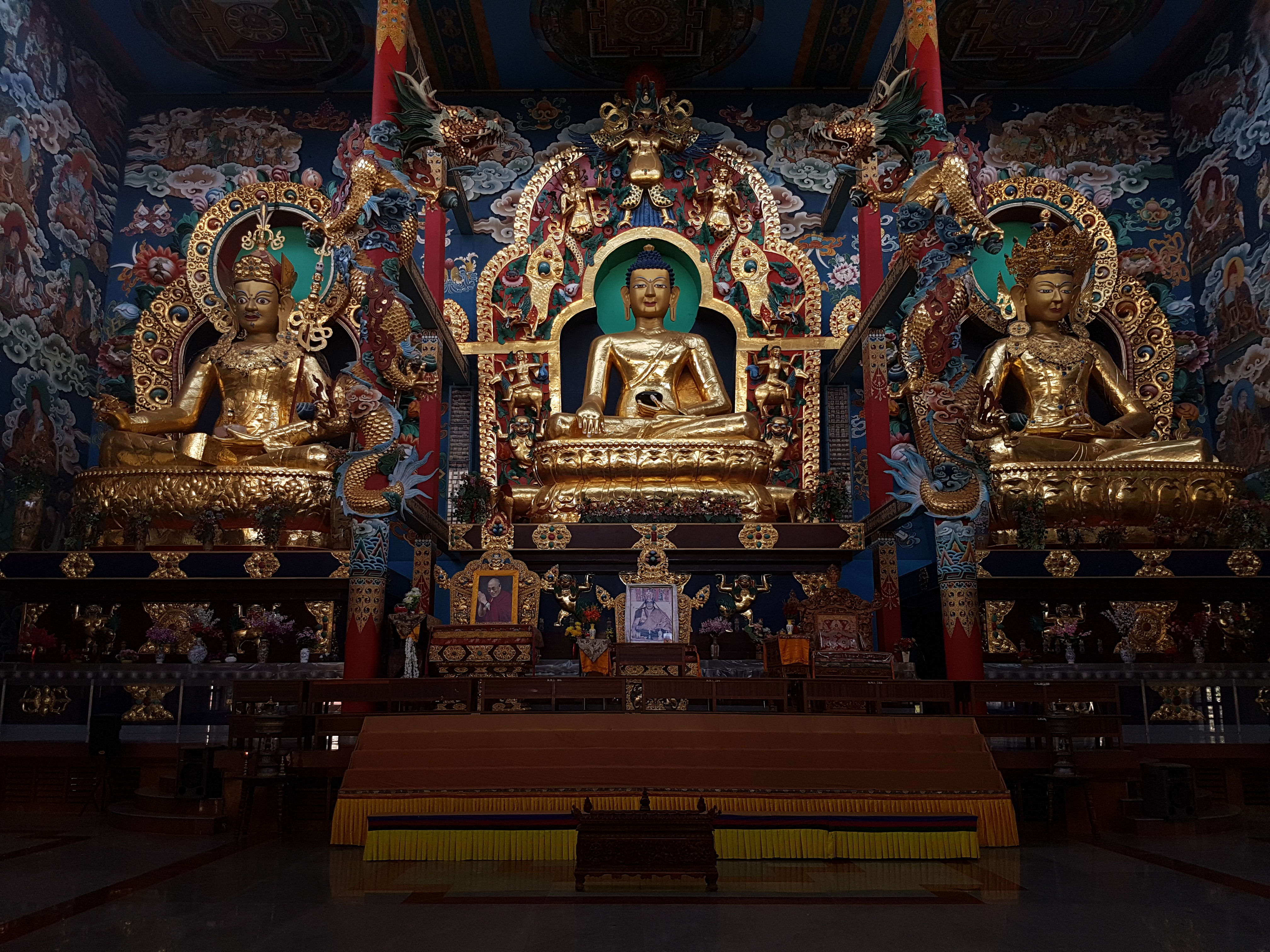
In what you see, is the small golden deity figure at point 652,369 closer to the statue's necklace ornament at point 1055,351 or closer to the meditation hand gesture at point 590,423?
the meditation hand gesture at point 590,423

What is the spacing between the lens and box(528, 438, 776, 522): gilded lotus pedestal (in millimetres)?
10188

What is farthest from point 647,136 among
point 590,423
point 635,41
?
point 590,423

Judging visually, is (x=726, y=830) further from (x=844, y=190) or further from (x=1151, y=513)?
(x=844, y=190)

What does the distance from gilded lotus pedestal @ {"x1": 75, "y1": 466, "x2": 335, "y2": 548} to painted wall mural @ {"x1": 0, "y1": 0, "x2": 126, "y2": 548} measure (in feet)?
2.14

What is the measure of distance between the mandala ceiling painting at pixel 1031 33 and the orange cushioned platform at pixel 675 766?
862 cm

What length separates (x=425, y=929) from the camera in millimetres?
3723

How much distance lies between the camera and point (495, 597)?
8.36 metres

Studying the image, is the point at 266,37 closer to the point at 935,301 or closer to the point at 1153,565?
the point at 935,301

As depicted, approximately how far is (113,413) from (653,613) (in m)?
5.95

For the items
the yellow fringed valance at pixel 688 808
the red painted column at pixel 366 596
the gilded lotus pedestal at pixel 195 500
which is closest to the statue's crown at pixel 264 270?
the gilded lotus pedestal at pixel 195 500

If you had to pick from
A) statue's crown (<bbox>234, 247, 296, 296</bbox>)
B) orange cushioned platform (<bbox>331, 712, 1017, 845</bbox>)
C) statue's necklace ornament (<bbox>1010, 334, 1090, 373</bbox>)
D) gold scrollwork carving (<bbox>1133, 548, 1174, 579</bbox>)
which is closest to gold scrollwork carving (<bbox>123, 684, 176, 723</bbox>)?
orange cushioned platform (<bbox>331, 712, 1017, 845</bbox>)

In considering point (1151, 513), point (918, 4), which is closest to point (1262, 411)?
point (1151, 513)

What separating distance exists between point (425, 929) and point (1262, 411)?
9.85m

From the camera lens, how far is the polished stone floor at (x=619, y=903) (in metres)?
3.56
